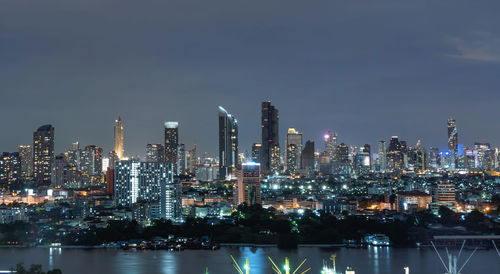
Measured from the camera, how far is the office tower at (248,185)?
1277 inches

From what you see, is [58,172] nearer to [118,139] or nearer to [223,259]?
[118,139]

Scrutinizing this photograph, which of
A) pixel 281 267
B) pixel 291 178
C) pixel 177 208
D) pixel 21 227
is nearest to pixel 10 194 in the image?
pixel 177 208

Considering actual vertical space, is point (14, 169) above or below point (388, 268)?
above

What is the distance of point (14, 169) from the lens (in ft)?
163

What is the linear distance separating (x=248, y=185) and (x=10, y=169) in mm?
22651

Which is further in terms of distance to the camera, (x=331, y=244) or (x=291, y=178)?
(x=291, y=178)

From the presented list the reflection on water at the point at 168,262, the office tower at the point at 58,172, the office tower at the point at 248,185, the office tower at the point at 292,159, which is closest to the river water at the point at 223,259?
the reflection on water at the point at 168,262

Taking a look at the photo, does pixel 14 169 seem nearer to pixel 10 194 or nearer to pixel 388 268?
pixel 10 194

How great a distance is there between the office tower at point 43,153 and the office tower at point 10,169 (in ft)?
3.63

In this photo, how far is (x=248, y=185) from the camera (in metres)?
32.6

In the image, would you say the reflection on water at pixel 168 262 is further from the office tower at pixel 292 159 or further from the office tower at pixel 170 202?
the office tower at pixel 292 159

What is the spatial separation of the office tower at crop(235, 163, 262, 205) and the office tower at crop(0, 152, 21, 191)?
2045 centimetres

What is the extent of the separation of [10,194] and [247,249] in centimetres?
2365

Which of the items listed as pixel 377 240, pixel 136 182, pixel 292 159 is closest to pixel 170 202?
pixel 136 182
